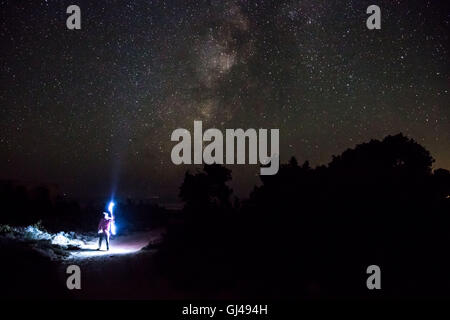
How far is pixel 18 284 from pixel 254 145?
28.6 ft

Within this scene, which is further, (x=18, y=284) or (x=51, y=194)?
(x=51, y=194)

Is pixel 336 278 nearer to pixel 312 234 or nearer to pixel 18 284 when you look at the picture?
pixel 312 234

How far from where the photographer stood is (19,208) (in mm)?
26844

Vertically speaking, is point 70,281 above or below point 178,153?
below

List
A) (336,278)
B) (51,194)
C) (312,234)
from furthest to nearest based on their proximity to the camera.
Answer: (51,194) → (312,234) → (336,278)

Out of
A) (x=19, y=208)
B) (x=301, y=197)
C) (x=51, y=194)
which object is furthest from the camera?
(x=51, y=194)

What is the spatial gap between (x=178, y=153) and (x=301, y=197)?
4.87m

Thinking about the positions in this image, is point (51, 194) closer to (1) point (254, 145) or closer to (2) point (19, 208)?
(2) point (19, 208)
